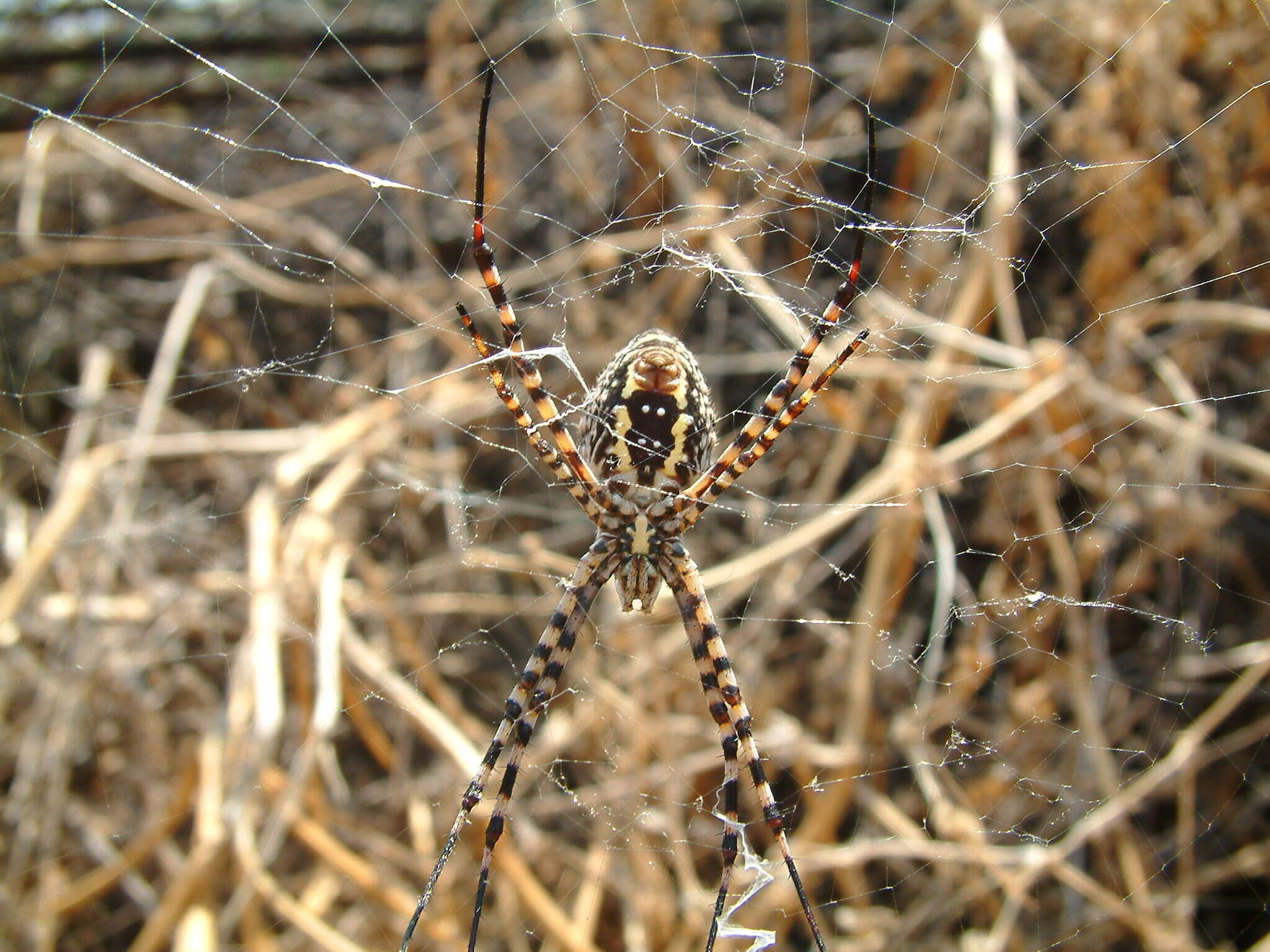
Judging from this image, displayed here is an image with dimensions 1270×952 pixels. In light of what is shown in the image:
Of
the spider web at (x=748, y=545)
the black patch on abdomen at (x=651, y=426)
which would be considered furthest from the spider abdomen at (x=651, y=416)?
the spider web at (x=748, y=545)

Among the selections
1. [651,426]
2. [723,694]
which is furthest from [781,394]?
[723,694]

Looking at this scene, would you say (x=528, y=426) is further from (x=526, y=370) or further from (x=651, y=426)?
(x=651, y=426)

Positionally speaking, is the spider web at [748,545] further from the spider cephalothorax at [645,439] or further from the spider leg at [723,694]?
the spider cephalothorax at [645,439]

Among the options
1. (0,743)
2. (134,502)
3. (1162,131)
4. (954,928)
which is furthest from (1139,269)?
(0,743)

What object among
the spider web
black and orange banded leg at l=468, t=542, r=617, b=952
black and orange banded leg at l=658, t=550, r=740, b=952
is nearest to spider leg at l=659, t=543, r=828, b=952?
black and orange banded leg at l=658, t=550, r=740, b=952

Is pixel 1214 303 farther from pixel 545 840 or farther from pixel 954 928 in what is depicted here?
pixel 545 840

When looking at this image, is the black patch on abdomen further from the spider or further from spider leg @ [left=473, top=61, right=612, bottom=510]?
spider leg @ [left=473, top=61, right=612, bottom=510]
